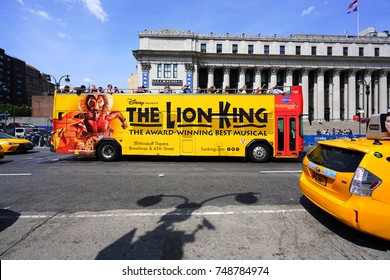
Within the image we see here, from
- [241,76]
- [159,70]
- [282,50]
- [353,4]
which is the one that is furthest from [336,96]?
[159,70]

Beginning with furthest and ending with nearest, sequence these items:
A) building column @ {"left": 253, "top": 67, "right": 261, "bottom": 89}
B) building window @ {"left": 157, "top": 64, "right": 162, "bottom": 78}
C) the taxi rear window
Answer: building column @ {"left": 253, "top": 67, "right": 261, "bottom": 89} < building window @ {"left": 157, "top": 64, "right": 162, "bottom": 78} < the taxi rear window

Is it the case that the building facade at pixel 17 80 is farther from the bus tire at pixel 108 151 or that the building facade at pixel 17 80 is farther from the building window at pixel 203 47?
the bus tire at pixel 108 151

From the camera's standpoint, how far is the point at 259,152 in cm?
1055

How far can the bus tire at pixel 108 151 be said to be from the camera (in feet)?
35.8

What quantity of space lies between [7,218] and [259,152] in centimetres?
917

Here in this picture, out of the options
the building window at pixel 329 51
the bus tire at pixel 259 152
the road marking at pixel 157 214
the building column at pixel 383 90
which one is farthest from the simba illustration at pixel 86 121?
the building column at pixel 383 90

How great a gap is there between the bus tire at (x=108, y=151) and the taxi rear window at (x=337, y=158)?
8.91m

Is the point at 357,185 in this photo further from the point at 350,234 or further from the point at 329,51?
the point at 329,51

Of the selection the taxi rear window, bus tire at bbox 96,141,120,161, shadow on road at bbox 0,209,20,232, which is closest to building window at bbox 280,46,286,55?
bus tire at bbox 96,141,120,161

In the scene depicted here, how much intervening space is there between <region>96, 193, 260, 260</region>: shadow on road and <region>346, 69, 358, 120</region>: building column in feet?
218

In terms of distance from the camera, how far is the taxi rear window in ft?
11.2

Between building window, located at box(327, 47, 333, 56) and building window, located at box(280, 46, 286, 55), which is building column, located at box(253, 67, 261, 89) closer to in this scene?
building window, located at box(280, 46, 286, 55)

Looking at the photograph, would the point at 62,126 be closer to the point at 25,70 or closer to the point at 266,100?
the point at 266,100

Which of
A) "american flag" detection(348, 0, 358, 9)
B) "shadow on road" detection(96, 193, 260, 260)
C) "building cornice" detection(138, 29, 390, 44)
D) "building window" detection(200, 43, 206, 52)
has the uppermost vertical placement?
"american flag" detection(348, 0, 358, 9)
